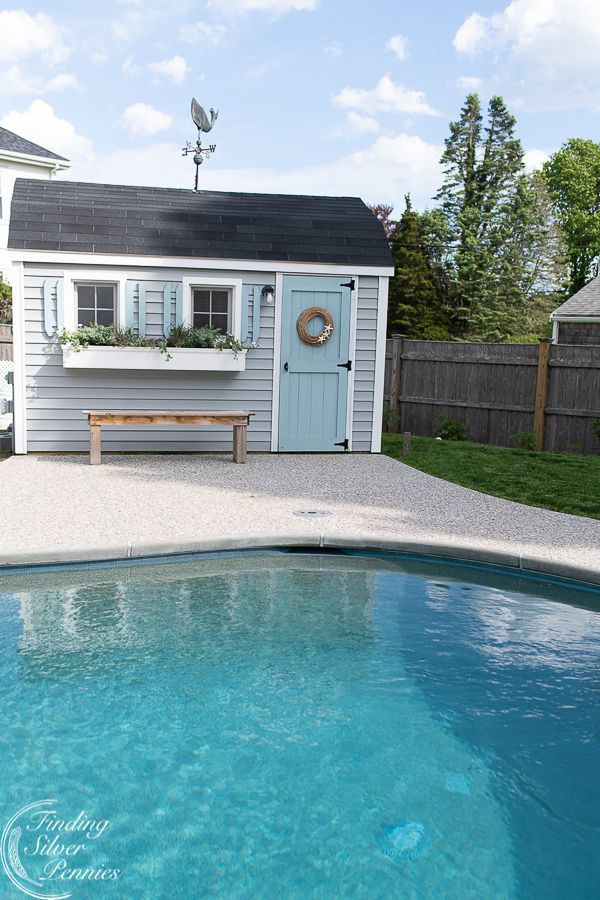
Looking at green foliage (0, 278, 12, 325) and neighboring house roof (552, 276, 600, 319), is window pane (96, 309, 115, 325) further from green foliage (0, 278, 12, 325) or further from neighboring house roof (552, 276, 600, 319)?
neighboring house roof (552, 276, 600, 319)

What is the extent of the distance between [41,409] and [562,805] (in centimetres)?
822

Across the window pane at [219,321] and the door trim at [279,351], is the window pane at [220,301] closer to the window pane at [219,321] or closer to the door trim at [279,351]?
the window pane at [219,321]

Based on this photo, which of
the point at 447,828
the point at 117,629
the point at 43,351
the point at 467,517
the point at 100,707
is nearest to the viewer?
the point at 447,828

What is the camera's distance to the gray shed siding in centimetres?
962

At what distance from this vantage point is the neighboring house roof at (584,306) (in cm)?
1910

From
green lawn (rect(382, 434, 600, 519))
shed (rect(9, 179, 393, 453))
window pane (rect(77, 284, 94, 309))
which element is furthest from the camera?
window pane (rect(77, 284, 94, 309))

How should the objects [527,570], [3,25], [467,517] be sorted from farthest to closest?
[3,25], [467,517], [527,570]

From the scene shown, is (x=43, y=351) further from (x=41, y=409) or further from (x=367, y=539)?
(x=367, y=539)

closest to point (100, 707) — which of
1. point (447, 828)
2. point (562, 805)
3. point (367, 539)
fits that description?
point (447, 828)

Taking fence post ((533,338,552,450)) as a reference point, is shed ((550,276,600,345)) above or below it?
above

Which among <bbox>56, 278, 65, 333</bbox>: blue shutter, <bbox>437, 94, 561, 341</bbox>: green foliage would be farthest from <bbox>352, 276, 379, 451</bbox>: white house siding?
<bbox>437, 94, 561, 341</bbox>: green foliage

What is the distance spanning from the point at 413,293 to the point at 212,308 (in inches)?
708

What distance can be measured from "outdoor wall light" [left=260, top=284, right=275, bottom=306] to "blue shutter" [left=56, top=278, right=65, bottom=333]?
7.97 feet

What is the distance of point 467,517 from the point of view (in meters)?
Result: 6.74
